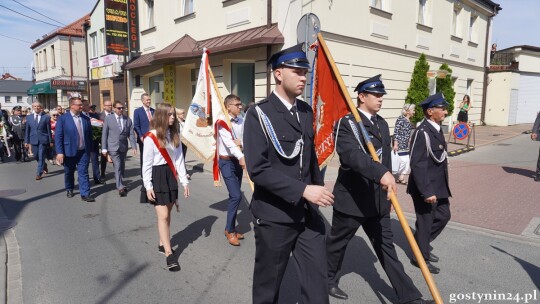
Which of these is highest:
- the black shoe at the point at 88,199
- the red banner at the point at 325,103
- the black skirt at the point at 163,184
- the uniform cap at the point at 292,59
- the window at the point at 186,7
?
the window at the point at 186,7

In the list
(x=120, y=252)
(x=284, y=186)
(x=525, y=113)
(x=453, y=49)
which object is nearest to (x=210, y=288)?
(x=120, y=252)

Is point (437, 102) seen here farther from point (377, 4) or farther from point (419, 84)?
point (419, 84)

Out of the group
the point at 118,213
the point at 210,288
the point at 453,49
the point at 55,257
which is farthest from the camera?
the point at 453,49

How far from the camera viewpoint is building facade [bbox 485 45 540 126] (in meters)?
23.9

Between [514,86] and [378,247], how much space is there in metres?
26.4

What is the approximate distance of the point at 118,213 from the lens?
630cm

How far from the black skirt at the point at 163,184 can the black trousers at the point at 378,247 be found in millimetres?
1893

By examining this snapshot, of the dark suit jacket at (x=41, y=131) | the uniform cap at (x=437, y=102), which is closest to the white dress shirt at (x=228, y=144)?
the uniform cap at (x=437, y=102)

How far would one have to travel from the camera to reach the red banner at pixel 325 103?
330 cm

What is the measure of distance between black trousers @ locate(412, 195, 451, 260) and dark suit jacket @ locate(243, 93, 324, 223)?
2.09m

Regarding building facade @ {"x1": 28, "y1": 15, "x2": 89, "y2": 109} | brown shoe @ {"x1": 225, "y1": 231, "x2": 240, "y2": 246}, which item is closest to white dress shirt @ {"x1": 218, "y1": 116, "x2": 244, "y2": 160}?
brown shoe @ {"x1": 225, "y1": 231, "x2": 240, "y2": 246}

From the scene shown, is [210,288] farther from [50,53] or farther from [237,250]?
[50,53]

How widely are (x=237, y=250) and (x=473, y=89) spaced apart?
877 inches

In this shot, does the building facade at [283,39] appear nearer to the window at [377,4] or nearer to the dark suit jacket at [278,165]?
the window at [377,4]
